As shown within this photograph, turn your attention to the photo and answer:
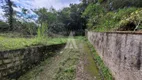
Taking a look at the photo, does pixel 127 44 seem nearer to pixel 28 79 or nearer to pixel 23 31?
pixel 28 79

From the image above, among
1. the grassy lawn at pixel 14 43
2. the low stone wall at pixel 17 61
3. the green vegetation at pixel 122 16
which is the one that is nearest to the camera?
the low stone wall at pixel 17 61

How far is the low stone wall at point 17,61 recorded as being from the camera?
118 inches

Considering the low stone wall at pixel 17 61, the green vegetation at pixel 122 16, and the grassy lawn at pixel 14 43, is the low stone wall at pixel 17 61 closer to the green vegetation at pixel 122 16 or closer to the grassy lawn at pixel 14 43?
the grassy lawn at pixel 14 43

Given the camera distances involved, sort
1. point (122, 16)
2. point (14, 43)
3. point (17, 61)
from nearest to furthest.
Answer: point (17, 61) → point (14, 43) → point (122, 16)

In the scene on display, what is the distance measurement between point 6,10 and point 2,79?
1073 centimetres

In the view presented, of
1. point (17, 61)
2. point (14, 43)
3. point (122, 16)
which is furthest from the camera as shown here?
point (122, 16)

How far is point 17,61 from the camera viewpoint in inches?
136

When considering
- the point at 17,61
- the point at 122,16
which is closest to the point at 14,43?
the point at 17,61

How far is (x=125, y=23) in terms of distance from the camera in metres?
3.49

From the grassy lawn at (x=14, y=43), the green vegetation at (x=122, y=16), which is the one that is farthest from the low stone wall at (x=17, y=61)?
the green vegetation at (x=122, y=16)

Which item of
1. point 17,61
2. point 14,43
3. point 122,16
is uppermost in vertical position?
point 122,16

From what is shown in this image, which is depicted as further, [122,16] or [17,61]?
[122,16]

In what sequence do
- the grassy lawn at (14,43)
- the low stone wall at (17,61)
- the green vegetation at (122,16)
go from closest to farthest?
the low stone wall at (17,61)
the green vegetation at (122,16)
the grassy lawn at (14,43)

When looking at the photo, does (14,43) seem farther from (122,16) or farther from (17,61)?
(122,16)
